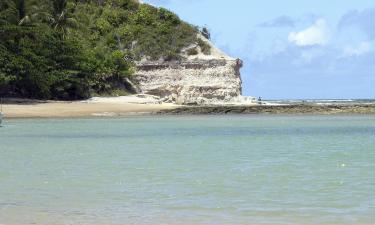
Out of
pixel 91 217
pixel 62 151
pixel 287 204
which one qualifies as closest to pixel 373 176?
pixel 287 204

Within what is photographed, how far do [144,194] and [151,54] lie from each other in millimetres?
54133

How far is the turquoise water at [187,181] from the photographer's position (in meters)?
11.0

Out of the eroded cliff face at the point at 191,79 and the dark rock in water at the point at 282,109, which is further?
the eroded cliff face at the point at 191,79

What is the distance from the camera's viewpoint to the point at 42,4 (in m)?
60.8

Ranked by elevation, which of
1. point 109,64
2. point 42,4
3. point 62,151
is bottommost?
point 62,151

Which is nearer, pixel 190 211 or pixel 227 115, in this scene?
pixel 190 211

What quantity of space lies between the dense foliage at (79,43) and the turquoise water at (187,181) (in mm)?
24792

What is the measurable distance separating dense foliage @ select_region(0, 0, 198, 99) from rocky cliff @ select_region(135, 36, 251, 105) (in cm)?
125

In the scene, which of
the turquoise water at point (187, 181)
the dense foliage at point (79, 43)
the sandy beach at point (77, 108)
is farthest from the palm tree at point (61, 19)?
the turquoise water at point (187, 181)

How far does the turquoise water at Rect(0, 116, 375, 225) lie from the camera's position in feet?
36.1

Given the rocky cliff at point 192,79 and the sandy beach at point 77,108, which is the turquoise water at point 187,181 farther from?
the rocky cliff at point 192,79

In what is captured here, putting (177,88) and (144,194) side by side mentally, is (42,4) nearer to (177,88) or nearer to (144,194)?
(177,88)

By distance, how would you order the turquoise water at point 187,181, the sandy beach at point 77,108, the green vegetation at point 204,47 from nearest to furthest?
the turquoise water at point 187,181
the sandy beach at point 77,108
the green vegetation at point 204,47

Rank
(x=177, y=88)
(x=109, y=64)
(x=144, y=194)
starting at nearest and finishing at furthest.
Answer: (x=144, y=194)
(x=109, y=64)
(x=177, y=88)
